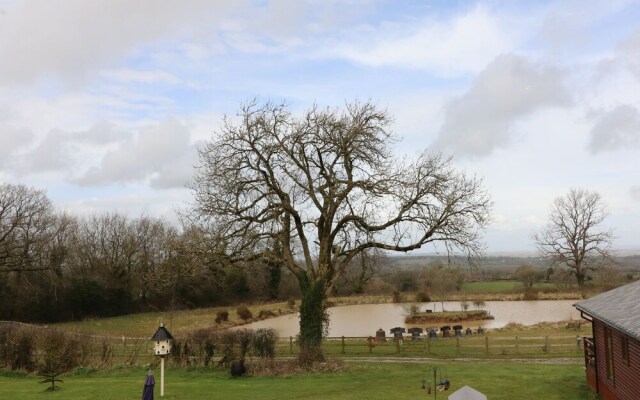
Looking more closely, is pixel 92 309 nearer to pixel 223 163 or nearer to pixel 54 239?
pixel 54 239

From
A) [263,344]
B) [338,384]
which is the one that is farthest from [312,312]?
[338,384]

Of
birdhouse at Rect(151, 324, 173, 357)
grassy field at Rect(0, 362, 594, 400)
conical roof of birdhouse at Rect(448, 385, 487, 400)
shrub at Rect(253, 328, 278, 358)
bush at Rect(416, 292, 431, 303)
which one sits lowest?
bush at Rect(416, 292, 431, 303)

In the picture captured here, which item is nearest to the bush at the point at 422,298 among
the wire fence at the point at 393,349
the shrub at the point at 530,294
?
the shrub at the point at 530,294

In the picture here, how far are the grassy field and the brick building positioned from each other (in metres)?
1.05

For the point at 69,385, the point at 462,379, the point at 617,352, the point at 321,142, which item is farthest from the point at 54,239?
the point at 617,352

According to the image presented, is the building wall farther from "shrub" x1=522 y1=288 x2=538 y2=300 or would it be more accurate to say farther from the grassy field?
"shrub" x1=522 y1=288 x2=538 y2=300

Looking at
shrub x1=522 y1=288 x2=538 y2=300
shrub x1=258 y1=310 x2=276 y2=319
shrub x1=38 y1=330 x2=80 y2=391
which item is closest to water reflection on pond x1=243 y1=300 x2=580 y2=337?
shrub x1=258 y1=310 x2=276 y2=319

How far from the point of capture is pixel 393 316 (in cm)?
4562

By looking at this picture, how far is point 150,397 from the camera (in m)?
13.7

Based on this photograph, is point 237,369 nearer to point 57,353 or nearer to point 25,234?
point 57,353

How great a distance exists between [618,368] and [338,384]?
329 inches

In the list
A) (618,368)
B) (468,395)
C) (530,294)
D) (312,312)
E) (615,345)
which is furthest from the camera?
(530,294)

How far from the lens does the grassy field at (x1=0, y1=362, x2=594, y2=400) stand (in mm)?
15594

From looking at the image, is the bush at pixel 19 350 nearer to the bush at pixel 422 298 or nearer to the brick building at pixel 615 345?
the brick building at pixel 615 345
